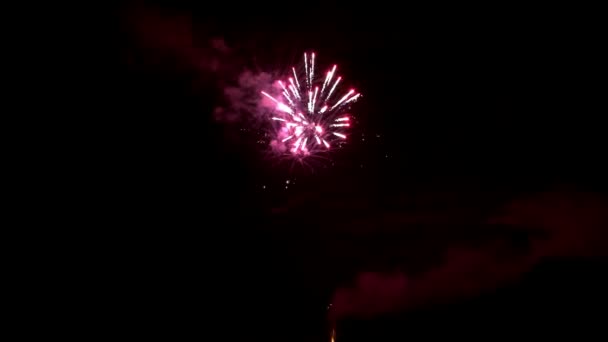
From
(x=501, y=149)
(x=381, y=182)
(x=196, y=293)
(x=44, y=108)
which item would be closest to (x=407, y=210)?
(x=381, y=182)

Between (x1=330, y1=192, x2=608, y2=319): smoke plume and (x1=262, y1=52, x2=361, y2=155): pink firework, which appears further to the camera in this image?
(x1=262, y1=52, x2=361, y2=155): pink firework

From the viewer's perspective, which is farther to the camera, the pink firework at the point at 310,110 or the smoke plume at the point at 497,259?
the pink firework at the point at 310,110

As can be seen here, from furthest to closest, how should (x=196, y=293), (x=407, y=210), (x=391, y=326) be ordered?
(x=407, y=210) < (x=196, y=293) < (x=391, y=326)

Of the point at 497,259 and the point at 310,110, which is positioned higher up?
the point at 310,110

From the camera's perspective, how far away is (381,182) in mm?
8062

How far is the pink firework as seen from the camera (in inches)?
275

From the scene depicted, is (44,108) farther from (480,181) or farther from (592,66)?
(592,66)

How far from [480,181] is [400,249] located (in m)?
1.86

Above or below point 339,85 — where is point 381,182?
below

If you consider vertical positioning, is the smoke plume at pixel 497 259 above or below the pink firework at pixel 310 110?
below

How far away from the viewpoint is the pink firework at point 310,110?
6.99 metres

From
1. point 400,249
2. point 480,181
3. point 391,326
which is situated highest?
point 480,181

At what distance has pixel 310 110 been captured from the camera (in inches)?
281

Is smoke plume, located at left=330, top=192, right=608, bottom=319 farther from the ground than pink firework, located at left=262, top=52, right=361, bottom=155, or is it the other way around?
pink firework, located at left=262, top=52, right=361, bottom=155
